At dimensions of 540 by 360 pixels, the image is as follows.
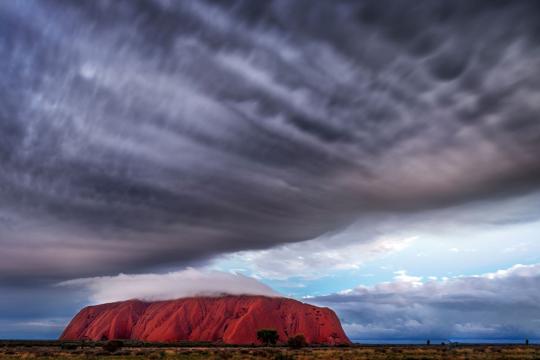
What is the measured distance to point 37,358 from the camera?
2463 inches

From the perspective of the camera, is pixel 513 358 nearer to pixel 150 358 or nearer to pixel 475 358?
pixel 475 358

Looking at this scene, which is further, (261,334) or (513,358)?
(261,334)

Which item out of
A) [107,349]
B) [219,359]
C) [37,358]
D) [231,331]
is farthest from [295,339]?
[231,331]

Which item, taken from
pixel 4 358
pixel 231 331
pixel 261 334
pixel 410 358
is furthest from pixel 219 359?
pixel 231 331

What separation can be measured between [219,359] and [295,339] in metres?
57.6

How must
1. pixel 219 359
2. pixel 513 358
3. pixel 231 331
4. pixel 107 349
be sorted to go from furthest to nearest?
pixel 231 331 < pixel 107 349 < pixel 219 359 < pixel 513 358

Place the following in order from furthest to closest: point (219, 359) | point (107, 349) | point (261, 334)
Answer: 1. point (261, 334)
2. point (107, 349)
3. point (219, 359)

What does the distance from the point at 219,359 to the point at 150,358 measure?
404 inches

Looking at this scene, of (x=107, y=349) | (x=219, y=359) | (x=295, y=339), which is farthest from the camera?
(x=295, y=339)

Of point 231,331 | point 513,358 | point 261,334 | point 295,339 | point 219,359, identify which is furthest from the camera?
point 231,331

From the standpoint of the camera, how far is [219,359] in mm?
59250

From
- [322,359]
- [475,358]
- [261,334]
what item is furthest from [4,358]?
[261,334]

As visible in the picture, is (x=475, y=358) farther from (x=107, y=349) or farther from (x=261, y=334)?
(x=261, y=334)

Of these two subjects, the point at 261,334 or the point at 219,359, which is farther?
the point at 261,334
